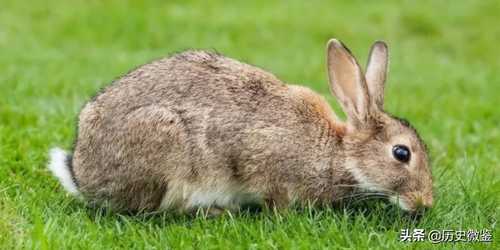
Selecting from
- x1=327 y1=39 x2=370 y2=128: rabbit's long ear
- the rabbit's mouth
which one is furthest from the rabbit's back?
the rabbit's mouth

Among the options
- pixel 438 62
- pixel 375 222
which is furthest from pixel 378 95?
pixel 438 62

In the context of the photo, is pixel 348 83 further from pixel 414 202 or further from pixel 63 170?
pixel 63 170

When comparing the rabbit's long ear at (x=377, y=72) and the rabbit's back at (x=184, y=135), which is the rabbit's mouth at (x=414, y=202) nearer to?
the rabbit's back at (x=184, y=135)

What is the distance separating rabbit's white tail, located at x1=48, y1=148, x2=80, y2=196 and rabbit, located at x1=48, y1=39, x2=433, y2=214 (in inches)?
0.5

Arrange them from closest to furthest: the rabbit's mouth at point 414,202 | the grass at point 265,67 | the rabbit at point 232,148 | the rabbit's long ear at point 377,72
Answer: the grass at point 265,67, the rabbit's mouth at point 414,202, the rabbit at point 232,148, the rabbit's long ear at point 377,72

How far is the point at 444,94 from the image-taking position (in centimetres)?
1170

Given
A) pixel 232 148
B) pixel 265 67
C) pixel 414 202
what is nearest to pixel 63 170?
pixel 232 148

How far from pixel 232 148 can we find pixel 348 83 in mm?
979

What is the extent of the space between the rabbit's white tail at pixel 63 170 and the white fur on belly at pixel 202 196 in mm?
713

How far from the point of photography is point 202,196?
602 centimetres

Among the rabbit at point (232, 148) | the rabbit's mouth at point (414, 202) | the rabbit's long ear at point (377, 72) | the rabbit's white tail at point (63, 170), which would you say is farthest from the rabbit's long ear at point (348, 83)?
the rabbit's white tail at point (63, 170)

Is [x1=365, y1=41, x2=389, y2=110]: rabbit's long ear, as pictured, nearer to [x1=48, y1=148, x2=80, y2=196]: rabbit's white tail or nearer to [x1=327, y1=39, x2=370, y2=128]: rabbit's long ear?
[x1=327, y1=39, x2=370, y2=128]: rabbit's long ear

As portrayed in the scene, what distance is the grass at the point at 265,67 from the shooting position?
555 centimetres

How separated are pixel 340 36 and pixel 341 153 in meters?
9.54
